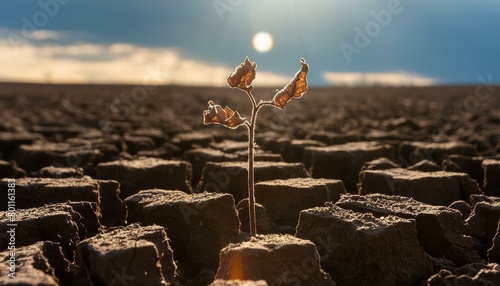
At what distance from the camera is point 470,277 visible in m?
2.42

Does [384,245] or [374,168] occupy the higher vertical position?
[374,168]

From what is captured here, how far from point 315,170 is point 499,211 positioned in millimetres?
2052

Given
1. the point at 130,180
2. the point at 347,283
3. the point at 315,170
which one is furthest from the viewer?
the point at 315,170

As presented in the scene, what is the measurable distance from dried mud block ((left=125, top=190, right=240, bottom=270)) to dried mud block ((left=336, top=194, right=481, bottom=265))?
75 centimetres

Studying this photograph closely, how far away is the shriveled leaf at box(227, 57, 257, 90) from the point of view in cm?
258

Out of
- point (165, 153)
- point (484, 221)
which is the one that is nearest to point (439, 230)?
point (484, 221)

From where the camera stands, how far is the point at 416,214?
3.08 m

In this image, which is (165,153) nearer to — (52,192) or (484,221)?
(52,192)

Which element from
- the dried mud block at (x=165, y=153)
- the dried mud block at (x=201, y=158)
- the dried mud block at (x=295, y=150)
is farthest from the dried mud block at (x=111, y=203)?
the dried mud block at (x=295, y=150)

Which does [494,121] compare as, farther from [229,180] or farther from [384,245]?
[384,245]

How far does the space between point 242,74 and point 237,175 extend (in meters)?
1.86

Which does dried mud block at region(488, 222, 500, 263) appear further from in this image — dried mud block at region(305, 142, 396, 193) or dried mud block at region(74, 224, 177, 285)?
dried mud block at region(305, 142, 396, 193)

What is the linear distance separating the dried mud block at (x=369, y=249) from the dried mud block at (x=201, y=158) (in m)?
2.46

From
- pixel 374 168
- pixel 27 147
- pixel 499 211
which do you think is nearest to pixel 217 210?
pixel 499 211
